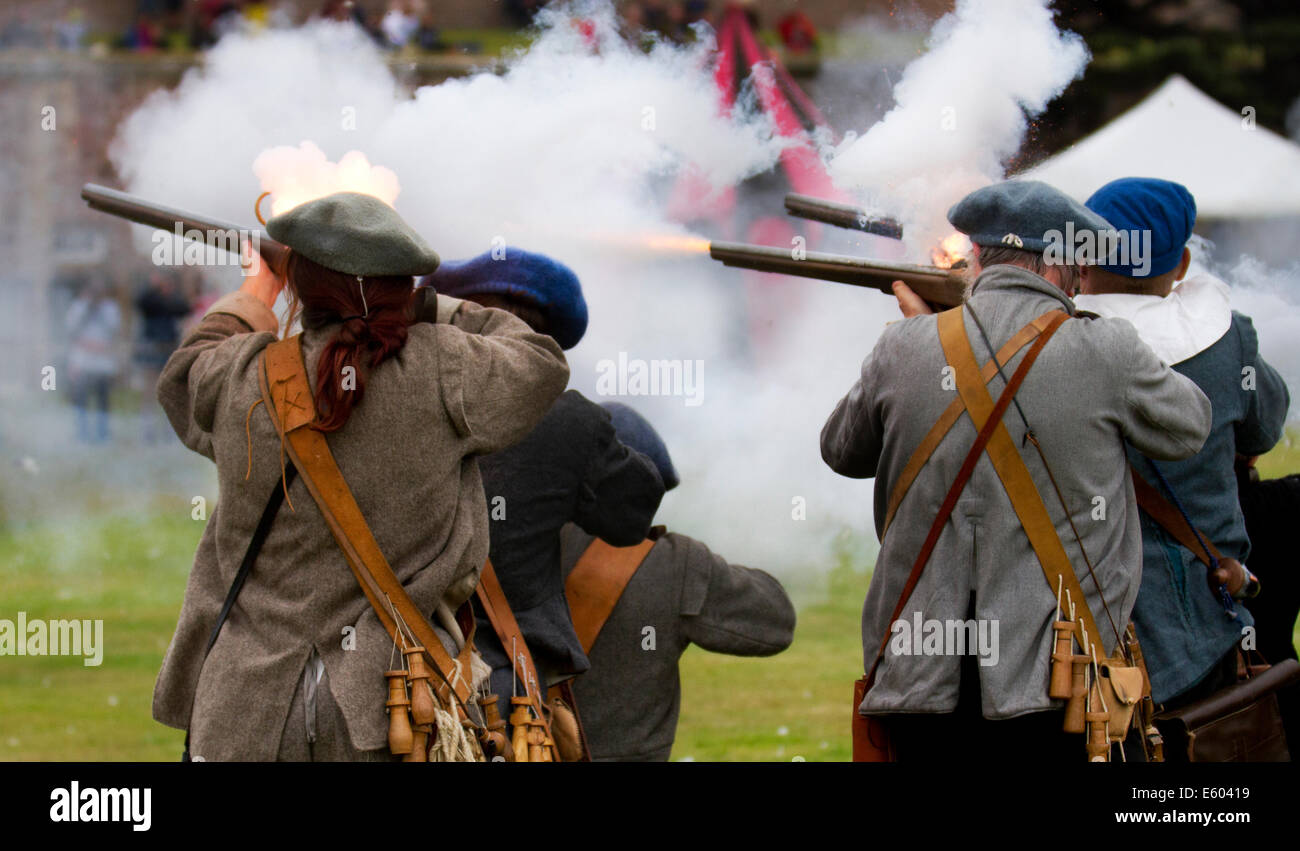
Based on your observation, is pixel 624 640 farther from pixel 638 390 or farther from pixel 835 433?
pixel 638 390

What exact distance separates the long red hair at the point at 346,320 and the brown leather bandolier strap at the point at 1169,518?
1.86 metres

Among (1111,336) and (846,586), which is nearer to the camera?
(1111,336)

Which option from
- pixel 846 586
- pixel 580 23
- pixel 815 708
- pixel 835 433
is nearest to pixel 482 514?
pixel 835 433

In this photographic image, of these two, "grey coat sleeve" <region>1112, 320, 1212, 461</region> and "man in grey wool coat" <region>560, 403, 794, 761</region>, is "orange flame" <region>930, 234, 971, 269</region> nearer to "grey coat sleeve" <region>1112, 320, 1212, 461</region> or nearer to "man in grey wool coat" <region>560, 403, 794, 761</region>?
"grey coat sleeve" <region>1112, 320, 1212, 461</region>

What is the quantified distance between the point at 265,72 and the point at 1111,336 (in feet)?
12.3

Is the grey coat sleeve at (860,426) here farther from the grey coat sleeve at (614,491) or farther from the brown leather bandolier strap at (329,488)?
the brown leather bandolier strap at (329,488)

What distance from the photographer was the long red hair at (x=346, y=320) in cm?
291

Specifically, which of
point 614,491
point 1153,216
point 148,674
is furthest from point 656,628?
point 148,674

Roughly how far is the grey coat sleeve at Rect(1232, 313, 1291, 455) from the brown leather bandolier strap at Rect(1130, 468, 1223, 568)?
32 centimetres

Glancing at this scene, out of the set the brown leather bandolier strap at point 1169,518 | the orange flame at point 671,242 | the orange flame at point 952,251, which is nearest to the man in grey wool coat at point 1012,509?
the brown leather bandolier strap at point 1169,518

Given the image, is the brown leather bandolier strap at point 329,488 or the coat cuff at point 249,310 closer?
the brown leather bandolier strap at point 329,488

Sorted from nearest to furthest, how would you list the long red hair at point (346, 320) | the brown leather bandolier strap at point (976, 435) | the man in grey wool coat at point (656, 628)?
the long red hair at point (346, 320) < the brown leather bandolier strap at point (976, 435) < the man in grey wool coat at point (656, 628)

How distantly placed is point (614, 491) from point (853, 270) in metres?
0.91
